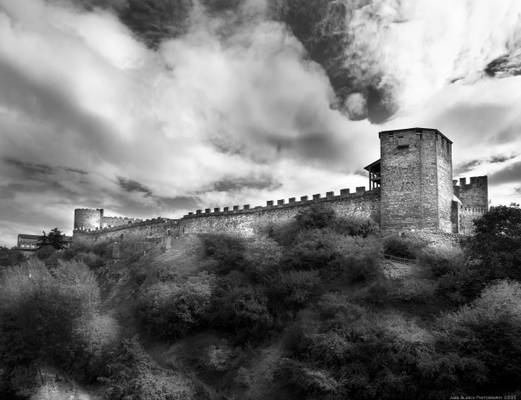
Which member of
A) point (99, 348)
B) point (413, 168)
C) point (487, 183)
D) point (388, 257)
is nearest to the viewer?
point (99, 348)

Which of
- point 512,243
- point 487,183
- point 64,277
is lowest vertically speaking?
point 64,277

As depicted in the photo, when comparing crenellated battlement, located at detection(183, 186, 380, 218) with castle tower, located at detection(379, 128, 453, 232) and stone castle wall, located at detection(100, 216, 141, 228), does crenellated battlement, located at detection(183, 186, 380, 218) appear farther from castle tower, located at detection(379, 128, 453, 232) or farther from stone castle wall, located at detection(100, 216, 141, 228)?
stone castle wall, located at detection(100, 216, 141, 228)

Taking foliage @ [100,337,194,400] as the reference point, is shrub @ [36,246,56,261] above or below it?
above

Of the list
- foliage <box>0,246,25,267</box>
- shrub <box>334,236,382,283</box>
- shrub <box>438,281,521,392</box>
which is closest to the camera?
shrub <box>438,281,521,392</box>

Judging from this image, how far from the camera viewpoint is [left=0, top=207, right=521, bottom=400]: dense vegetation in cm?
1931

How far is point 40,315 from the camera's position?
27422mm

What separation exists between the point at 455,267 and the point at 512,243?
294cm

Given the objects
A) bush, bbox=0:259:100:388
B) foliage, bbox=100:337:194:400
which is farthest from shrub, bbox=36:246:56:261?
foliage, bbox=100:337:194:400

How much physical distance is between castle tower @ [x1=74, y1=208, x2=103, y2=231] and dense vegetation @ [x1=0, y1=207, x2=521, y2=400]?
30.5 meters

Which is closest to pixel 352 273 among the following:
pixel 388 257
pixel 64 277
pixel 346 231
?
pixel 388 257

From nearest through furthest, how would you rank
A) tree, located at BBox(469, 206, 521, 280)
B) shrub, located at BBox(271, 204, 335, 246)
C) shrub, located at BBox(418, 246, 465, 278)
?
1. tree, located at BBox(469, 206, 521, 280)
2. shrub, located at BBox(418, 246, 465, 278)
3. shrub, located at BBox(271, 204, 335, 246)

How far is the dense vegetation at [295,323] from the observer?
19.3 meters

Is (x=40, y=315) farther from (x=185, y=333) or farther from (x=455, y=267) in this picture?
(x=455, y=267)

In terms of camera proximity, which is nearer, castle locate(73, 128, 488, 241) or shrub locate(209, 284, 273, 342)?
shrub locate(209, 284, 273, 342)
